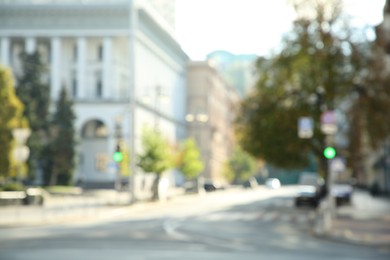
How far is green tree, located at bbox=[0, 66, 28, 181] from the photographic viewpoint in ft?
161

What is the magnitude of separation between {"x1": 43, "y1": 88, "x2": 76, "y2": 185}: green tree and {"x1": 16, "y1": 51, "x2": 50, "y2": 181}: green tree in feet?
4.01

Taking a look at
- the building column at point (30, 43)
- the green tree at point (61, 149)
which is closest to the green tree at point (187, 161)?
the green tree at point (61, 149)

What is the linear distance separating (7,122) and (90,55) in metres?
39.4

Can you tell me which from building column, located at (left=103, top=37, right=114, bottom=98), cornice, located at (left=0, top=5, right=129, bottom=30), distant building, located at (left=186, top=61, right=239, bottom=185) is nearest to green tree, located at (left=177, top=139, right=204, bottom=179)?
building column, located at (left=103, top=37, right=114, bottom=98)

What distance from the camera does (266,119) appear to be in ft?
144

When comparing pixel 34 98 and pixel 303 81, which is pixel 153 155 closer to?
pixel 303 81

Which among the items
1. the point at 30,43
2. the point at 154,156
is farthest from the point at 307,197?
the point at 30,43

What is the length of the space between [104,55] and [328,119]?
63277 mm

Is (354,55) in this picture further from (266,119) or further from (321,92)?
(266,119)

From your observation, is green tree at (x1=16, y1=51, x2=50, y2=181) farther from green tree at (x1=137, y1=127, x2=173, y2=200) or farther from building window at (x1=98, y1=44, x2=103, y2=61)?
building window at (x1=98, y1=44, x2=103, y2=61)

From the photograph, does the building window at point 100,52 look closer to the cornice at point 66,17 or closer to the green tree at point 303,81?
the cornice at point 66,17

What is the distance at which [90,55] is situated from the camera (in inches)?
3499

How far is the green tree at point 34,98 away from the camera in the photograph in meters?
68.6

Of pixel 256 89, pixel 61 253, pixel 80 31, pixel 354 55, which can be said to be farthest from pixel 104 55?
pixel 61 253
